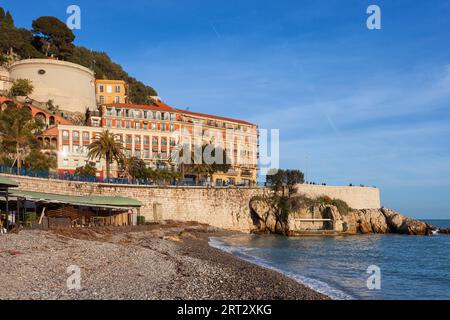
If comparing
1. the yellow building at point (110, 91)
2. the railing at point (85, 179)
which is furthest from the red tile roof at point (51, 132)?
the yellow building at point (110, 91)

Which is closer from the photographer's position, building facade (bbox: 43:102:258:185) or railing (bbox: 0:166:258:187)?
railing (bbox: 0:166:258:187)

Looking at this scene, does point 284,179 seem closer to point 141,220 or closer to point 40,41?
point 141,220

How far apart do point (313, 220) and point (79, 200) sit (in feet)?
143

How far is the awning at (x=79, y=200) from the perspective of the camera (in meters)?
43.0

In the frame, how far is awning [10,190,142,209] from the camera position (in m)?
43.0

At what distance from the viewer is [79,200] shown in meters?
49.8

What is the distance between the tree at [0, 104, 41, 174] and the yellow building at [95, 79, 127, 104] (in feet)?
85.5

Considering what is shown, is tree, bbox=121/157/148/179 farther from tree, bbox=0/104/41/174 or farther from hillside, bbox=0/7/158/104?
hillside, bbox=0/7/158/104

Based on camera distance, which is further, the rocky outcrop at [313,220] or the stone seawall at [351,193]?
the stone seawall at [351,193]

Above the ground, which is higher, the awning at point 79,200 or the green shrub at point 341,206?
the awning at point 79,200

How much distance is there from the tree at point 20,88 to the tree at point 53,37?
2127 centimetres

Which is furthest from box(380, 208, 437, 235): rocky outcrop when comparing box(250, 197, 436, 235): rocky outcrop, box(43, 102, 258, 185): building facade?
box(43, 102, 258, 185): building facade

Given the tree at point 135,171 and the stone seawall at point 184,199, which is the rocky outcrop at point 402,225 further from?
the tree at point 135,171
